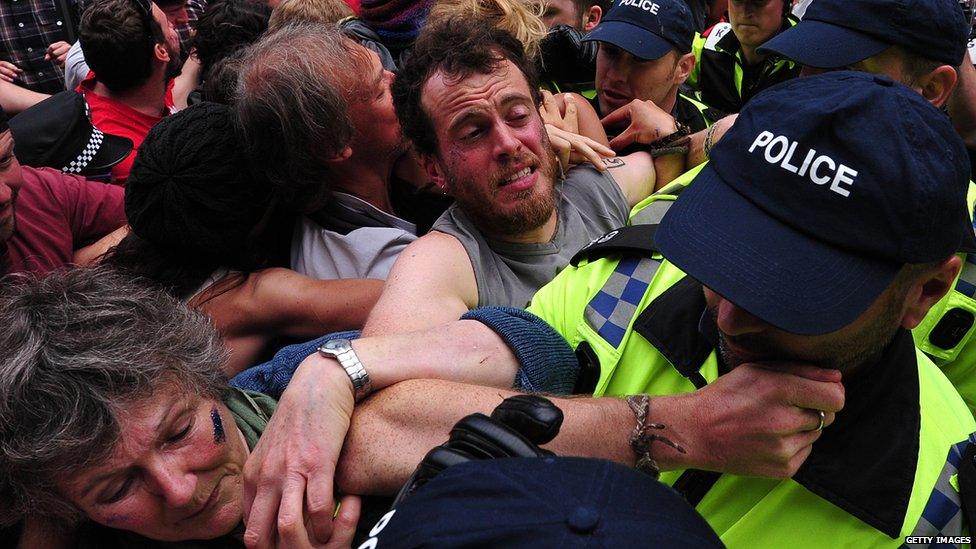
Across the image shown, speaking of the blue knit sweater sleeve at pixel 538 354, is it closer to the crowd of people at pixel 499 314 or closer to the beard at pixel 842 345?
the crowd of people at pixel 499 314

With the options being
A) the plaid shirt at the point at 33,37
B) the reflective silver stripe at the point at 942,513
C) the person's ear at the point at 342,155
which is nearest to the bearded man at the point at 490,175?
the person's ear at the point at 342,155

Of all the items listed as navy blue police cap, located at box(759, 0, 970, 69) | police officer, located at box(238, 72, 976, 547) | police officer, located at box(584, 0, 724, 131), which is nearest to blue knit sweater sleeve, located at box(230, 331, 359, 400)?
police officer, located at box(238, 72, 976, 547)

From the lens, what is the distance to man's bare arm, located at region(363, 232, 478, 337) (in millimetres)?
1867

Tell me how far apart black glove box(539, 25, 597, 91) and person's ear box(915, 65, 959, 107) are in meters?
1.64

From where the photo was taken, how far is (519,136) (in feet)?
7.78

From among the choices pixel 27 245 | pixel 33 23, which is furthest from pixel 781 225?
pixel 33 23

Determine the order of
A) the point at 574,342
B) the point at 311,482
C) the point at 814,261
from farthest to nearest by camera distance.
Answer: the point at 574,342
the point at 311,482
the point at 814,261

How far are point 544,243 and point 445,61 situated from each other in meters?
0.62

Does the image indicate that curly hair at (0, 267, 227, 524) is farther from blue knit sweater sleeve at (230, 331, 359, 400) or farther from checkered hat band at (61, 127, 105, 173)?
checkered hat band at (61, 127, 105, 173)

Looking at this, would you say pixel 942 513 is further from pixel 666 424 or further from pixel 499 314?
pixel 499 314

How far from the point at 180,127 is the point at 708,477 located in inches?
71.5

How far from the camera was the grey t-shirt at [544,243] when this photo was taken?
2211mm

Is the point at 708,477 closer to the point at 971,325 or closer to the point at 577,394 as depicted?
the point at 577,394

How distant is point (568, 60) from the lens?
375cm
